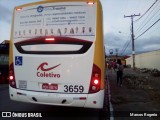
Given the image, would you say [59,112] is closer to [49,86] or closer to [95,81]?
[49,86]

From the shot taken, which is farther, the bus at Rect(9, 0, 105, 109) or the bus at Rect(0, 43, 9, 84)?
the bus at Rect(0, 43, 9, 84)

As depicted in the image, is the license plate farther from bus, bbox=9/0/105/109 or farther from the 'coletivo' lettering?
the 'coletivo' lettering

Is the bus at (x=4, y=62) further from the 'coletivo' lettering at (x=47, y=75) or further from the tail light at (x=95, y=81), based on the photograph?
the tail light at (x=95, y=81)

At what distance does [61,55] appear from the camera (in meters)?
7.67

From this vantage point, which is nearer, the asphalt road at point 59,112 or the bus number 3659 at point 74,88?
the bus number 3659 at point 74,88

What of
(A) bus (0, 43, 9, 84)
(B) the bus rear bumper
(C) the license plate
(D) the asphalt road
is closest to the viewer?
(B) the bus rear bumper

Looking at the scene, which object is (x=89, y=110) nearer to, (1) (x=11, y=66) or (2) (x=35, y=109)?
(2) (x=35, y=109)

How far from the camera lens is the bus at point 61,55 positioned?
7.52 m

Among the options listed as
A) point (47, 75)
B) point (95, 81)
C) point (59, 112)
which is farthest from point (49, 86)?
point (59, 112)

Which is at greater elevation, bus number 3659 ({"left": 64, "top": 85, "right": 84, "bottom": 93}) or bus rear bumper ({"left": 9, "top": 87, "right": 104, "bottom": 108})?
bus number 3659 ({"left": 64, "top": 85, "right": 84, "bottom": 93})

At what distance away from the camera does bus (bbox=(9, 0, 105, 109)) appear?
7523 millimetres

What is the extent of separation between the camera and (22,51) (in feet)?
26.9

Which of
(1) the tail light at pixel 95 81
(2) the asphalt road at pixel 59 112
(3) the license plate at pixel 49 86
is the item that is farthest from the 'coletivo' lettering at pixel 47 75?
(2) the asphalt road at pixel 59 112

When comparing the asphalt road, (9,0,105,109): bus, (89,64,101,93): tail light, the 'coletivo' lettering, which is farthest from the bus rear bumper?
the asphalt road
